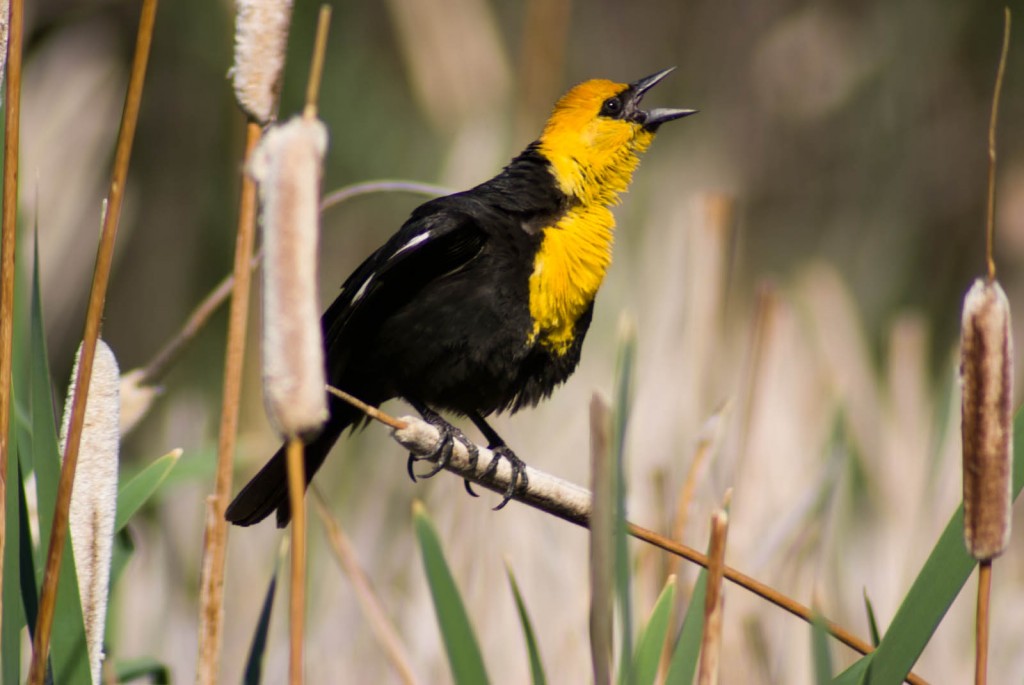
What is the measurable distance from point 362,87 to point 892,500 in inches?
76.8

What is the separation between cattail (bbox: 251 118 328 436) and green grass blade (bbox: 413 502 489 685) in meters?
0.19

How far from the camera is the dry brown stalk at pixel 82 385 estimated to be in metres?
0.92

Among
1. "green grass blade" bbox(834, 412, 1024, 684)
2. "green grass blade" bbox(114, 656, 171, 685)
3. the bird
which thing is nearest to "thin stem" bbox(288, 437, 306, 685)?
"green grass blade" bbox(834, 412, 1024, 684)

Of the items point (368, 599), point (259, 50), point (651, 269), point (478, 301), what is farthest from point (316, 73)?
point (651, 269)

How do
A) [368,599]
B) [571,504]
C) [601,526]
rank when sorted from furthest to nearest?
[368,599]
[571,504]
[601,526]

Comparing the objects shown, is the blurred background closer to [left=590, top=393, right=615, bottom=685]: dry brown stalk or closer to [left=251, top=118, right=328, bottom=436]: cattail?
[left=590, top=393, right=615, bottom=685]: dry brown stalk

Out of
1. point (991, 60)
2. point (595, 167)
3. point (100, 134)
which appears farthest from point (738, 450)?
point (991, 60)

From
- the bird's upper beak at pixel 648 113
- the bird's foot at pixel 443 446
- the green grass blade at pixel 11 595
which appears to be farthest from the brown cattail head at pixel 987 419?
the bird's upper beak at pixel 648 113

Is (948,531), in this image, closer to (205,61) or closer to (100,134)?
(100,134)

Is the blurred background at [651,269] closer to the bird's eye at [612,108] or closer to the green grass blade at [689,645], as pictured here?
the bird's eye at [612,108]

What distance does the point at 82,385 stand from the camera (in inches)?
36.4

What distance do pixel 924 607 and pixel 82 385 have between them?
72 centimetres

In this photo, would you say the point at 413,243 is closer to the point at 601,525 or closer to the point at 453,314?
the point at 453,314

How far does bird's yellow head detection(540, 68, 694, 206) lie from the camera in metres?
2.10
